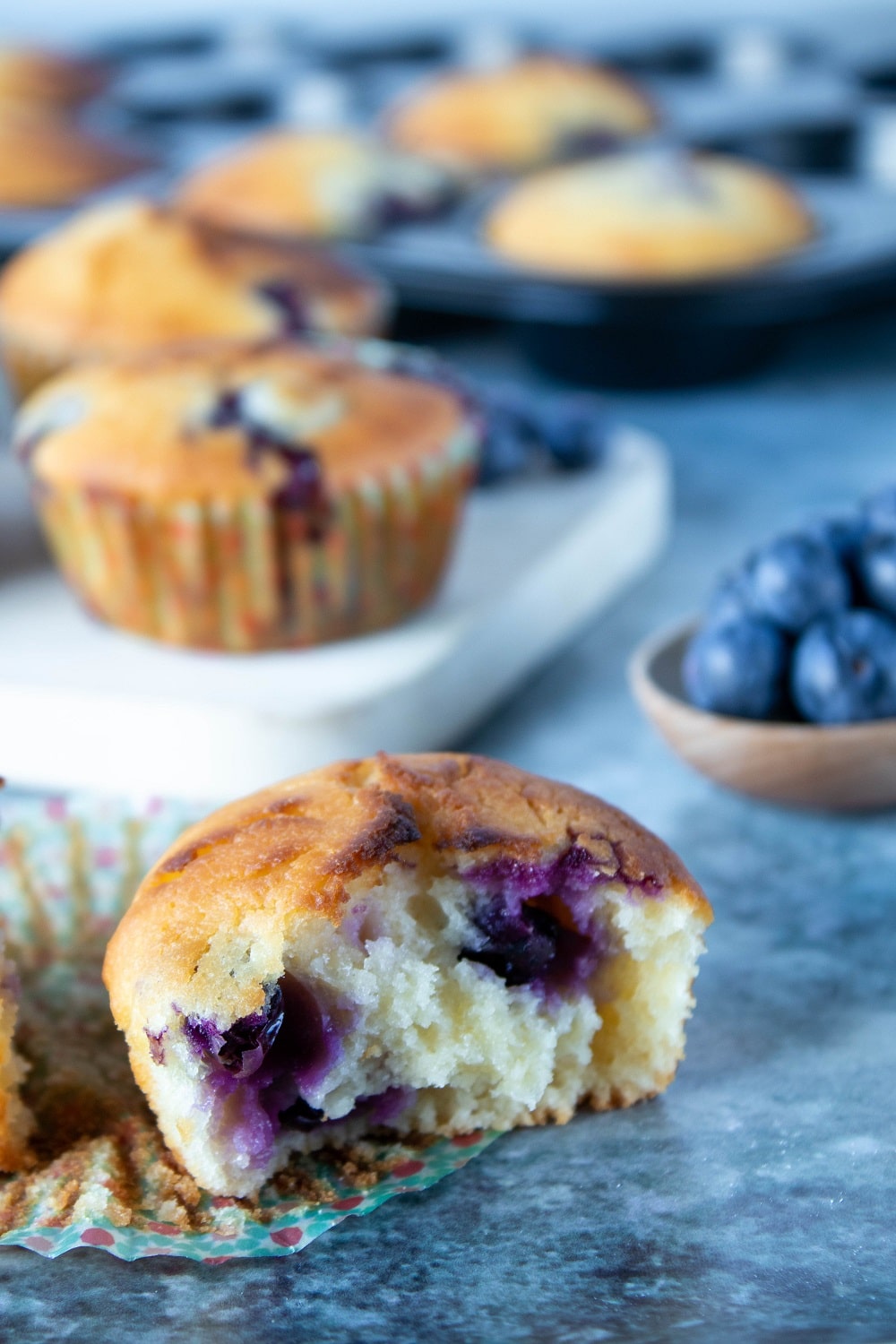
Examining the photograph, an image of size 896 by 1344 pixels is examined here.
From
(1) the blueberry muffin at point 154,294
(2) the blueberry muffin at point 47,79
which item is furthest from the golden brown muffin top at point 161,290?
(2) the blueberry muffin at point 47,79

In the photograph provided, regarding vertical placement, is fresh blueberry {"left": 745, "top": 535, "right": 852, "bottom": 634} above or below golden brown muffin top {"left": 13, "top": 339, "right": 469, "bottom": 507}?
below

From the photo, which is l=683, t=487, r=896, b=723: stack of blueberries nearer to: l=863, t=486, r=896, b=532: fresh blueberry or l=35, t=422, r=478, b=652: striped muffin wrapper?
l=863, t=486, r=896, b=532: fresh blueberry

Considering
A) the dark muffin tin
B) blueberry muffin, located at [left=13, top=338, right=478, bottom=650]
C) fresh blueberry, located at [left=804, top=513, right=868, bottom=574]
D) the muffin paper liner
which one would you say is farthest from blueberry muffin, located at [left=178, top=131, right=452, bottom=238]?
the muffin paper liner

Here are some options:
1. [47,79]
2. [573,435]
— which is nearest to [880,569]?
[573,435]

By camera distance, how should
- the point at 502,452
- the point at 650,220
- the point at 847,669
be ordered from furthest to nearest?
the point at 650,220 → the point at 502,452 → the point at 847,669

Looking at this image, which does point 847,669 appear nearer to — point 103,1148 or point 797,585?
point 797,585

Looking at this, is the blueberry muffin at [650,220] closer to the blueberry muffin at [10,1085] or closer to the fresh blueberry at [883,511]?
the fresh blueberry at [883,511]

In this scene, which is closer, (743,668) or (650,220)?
(743,668)

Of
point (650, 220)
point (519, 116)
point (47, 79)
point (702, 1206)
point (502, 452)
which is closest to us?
point (702, 1206)
